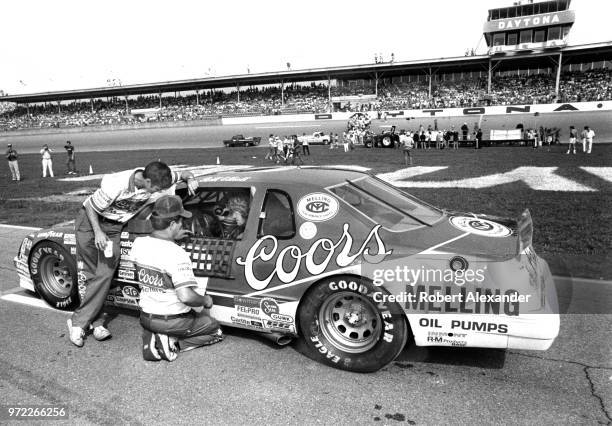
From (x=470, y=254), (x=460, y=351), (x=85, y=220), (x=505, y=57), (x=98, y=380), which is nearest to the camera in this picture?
(x=470, y=254)

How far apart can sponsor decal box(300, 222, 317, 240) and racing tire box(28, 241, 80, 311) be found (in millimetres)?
2448

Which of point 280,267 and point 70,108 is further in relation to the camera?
point 70,108

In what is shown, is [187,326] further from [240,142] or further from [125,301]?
[240,142]

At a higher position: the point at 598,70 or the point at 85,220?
the point at 598,70

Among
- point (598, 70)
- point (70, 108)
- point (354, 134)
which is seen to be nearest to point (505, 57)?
point (598, 70)

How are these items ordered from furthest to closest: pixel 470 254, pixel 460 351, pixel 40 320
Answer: pixel 40 320 → pixel 460 351 → pixel 470 254

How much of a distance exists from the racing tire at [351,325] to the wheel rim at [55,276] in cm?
266

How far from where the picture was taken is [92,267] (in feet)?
13.8

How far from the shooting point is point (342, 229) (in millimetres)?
3418

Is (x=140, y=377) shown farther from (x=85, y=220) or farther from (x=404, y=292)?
(x=404, y=292)

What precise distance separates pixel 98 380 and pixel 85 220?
143 cm

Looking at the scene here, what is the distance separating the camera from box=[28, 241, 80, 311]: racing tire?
15.1 feet

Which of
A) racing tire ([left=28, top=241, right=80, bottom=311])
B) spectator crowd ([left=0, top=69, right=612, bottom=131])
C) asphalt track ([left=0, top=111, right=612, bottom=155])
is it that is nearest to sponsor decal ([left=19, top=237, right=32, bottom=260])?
racing tire ([left=28, top=241, right=80, bottom=311])

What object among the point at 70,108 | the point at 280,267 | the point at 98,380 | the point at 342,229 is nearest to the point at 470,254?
the point at 342,229
